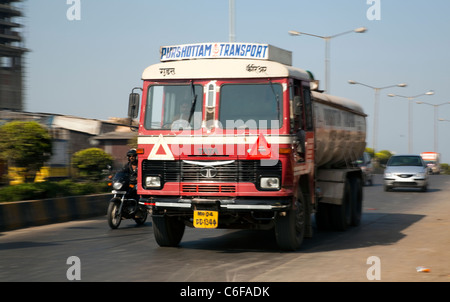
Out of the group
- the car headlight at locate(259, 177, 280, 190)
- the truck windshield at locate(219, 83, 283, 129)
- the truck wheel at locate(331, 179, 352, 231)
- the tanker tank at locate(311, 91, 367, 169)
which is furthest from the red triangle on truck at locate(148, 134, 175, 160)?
the truck wheel at locate(331, 179, 352, 231)

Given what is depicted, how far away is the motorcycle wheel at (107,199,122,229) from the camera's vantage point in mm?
13531

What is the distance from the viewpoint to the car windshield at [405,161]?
1164 inches

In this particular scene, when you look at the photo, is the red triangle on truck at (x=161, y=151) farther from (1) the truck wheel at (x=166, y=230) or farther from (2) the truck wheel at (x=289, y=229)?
(2) the truck wheel at (x=289, y=229)

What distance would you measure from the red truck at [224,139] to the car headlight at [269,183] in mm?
15

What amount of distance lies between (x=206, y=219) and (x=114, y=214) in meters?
4.50

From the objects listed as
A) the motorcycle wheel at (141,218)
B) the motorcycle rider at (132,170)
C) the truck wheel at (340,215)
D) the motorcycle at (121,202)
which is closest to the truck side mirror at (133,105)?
the motorcycle at (121,202)

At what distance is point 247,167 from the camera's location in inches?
377

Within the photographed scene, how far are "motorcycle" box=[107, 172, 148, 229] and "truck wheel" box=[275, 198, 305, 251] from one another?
462cm

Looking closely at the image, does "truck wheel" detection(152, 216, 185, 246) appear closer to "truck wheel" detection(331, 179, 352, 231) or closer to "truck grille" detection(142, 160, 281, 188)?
"truck grille" detection(142, 160, 281, 188)

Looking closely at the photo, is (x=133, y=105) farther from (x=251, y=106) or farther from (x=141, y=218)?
(x=141, y=218)
